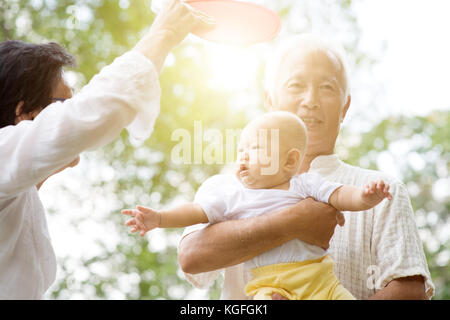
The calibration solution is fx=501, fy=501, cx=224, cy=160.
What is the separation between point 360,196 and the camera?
112cm

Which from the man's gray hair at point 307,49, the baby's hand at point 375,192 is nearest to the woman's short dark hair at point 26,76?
the man's gray hair at point 307,49

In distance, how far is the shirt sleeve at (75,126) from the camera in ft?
3.34

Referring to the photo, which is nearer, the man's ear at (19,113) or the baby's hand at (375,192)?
the baby's hand at (375,192)

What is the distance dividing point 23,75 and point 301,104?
0.76 metres

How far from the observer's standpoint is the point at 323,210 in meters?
1.20

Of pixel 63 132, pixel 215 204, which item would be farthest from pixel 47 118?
pixel 215 204

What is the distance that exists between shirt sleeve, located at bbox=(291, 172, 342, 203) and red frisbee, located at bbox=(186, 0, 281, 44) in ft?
1.60

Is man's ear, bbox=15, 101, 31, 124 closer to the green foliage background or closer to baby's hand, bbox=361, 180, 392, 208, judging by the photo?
baby's hand, bbox=361, 180, 392, 208

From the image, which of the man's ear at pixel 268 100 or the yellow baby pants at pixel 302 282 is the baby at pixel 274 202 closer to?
the yellow baby pants at pixel 302 282

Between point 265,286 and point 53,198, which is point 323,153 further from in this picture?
point 53,198

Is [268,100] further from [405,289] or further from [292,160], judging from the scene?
[405,289]

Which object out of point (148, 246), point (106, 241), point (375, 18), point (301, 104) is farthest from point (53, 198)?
point (301, 104)

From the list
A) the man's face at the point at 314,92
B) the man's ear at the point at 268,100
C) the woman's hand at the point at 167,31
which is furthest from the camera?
the man's ear at the point at 268,100

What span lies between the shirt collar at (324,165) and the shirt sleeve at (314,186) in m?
0.23
